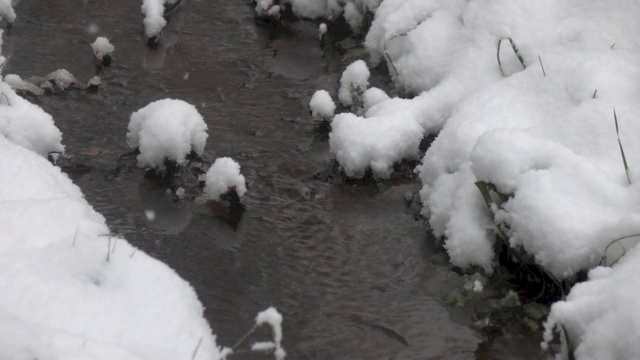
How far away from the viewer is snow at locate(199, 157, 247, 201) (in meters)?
3.71

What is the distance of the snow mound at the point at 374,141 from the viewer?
12.9 ft

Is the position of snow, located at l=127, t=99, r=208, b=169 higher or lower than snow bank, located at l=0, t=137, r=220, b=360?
lower

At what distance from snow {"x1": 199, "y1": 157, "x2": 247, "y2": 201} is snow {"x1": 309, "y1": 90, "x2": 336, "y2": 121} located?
863mm

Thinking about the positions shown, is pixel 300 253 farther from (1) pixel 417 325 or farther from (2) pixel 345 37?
(2) pixel 345 37

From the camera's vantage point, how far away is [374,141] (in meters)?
3.92

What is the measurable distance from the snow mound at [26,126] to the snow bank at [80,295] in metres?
0.82

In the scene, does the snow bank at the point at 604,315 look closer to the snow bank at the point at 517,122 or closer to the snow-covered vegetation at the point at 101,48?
the snow bank at the point at 517,122

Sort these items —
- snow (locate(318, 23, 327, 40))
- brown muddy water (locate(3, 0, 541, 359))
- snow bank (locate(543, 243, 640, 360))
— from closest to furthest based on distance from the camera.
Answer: snow bank (locate(543, 243, 640, 360)), brown muddy water (locate(3, 0, 541, 359)), snow (locate(318, 23, 327, 40))

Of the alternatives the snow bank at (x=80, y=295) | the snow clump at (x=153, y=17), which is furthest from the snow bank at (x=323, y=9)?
the snow bank at (x=80, y=295)

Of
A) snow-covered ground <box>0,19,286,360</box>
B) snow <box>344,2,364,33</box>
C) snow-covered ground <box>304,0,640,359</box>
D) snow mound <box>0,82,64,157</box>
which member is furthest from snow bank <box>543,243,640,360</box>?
snow <box>344,2,364,33</box>

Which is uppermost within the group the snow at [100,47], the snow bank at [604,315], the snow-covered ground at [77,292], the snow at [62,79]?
the snow-covered ground at [77,292]

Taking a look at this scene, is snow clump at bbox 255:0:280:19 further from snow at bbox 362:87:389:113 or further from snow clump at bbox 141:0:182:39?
snow at bbox 362:87:389:113

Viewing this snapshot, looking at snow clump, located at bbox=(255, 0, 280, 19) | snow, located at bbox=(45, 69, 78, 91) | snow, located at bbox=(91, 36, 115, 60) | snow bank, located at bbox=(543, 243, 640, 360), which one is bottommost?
snow clump, located at bbox=(255, 0, 280, 19)

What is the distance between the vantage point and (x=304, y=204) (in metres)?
3.82
